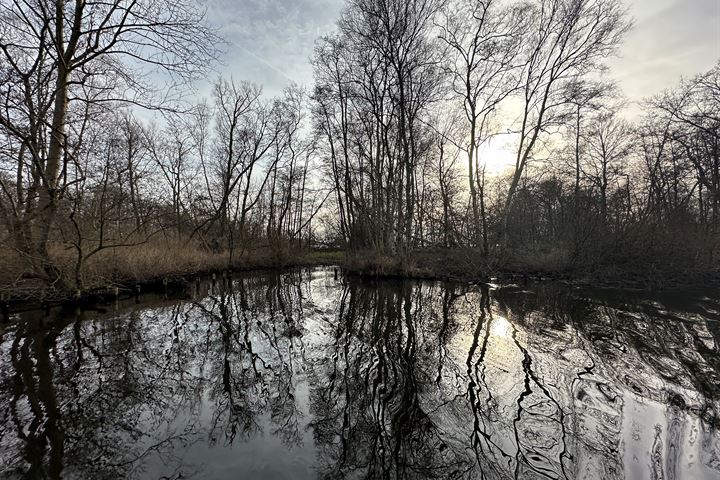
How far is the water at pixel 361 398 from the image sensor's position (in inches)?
109

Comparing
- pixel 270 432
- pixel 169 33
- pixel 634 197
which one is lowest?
pixel 270 432

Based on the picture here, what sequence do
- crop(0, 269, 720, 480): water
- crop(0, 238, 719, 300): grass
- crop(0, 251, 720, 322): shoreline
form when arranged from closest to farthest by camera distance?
crop(0, 269, 720, 480): water → crop(0, 238, 719, 300): grass → crop(0, 251, 720, 322): shoreline

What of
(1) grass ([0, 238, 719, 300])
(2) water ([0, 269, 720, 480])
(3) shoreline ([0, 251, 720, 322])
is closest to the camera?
(2) water ([0, 269, 720, 480])

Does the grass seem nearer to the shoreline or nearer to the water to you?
the shoreline

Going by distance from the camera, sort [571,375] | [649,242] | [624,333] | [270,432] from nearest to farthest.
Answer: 1. [270,432]
2. [571,375]
3. [624,333]
4. [649,242]

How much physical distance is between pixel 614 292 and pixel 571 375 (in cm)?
1017

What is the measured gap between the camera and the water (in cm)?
276

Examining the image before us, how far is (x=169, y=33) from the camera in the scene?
303 inches

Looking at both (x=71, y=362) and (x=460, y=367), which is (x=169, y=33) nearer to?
(x=71, y=362)

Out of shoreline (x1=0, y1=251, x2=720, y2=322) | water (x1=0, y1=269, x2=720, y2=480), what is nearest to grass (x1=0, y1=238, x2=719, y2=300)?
shoreline (x1=0, y1=251, x2=720, y2=322)

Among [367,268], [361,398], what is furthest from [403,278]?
[361,398]

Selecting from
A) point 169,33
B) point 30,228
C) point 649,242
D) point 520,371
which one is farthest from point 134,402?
point 649,242

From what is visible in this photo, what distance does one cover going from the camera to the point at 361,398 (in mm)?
3922

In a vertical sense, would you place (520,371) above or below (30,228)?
below
